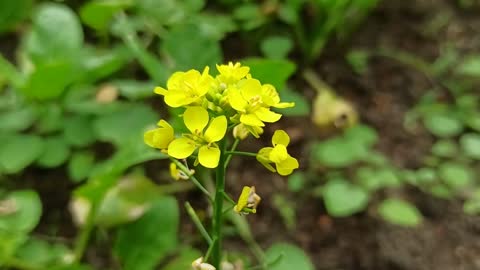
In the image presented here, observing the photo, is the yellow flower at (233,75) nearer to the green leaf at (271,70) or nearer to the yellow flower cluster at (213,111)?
the yellow flower cluster at (213,111)

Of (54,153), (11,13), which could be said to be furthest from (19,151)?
(11,13)

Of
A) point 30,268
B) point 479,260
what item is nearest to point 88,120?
point 30,268

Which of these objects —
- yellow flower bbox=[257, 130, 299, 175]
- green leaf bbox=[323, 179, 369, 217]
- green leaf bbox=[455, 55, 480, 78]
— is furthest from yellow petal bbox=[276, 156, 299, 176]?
green leaf bbox=[455, 55, 480, 78]

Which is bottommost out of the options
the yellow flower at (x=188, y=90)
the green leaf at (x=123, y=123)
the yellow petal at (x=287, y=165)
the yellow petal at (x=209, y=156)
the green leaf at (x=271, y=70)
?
the green leaf at (x=123, y=123)

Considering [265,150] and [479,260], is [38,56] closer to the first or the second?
[265,150]

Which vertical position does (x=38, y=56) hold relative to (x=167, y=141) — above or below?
below

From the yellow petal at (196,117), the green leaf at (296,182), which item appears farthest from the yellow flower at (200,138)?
the green leaf at (296,182)
